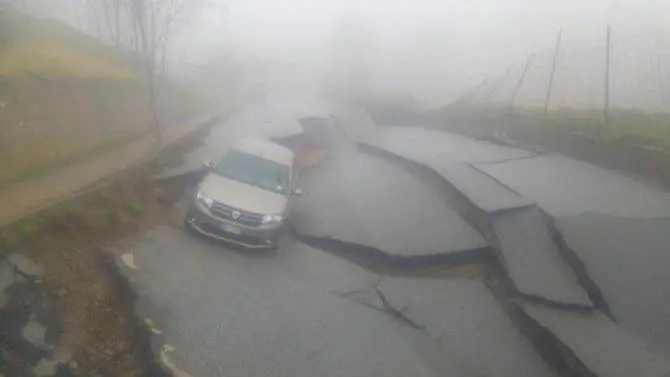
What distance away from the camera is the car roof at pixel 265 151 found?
40.3ft

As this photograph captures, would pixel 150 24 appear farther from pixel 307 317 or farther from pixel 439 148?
pixel 307 317

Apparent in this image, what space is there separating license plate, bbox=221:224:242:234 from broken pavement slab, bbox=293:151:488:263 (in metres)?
1.82

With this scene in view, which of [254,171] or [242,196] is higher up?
[254,171]

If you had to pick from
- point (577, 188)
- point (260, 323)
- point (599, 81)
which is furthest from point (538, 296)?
point (599, 81)

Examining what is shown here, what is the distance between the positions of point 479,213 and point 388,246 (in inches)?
87.5

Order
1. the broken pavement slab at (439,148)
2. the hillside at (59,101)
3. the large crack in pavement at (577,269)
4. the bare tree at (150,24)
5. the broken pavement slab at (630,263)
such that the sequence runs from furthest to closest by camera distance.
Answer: the bare tree at (150,24), the broken pavement slab at (439,148), the hillside at (59,101), the large crack in pavement at (577,269), the broken pavement slab at (630,263)

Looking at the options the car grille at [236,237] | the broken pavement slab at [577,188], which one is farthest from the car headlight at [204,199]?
the broken pavement slab at [577,188]

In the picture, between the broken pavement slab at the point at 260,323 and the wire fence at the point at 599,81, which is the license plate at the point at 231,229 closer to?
the broken pavement slab at the point at 260,323

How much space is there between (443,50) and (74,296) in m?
53.3

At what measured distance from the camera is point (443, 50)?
57.1 m

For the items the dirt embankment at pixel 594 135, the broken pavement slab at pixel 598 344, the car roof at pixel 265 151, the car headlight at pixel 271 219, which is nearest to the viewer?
the broken pavement slab at pixel 598 344

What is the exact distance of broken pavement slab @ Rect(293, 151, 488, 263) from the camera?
35.2 feet

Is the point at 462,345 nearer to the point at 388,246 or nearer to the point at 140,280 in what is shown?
the point at 388,246

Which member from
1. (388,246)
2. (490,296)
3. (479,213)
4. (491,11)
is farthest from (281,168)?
(491,11)
